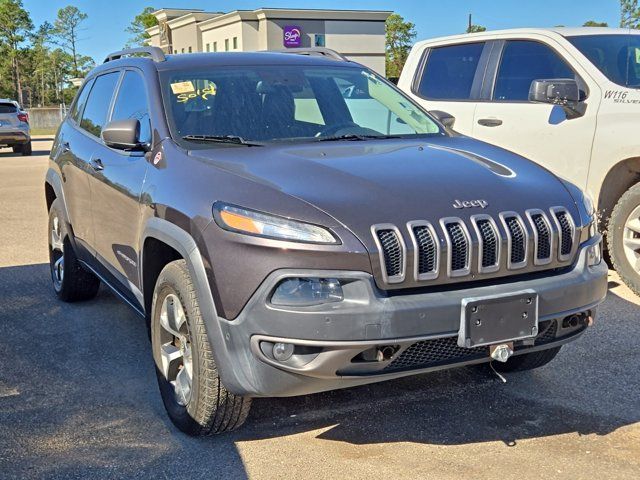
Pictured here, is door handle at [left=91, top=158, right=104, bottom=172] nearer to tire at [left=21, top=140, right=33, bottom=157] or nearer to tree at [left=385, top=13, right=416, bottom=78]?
tire at [left=21, top=140, right=33, bottom=157]

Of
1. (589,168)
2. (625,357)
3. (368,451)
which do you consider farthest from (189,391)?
(589,168)

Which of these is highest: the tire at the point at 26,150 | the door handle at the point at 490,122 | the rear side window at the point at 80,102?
the rear side window at the point at 80,102

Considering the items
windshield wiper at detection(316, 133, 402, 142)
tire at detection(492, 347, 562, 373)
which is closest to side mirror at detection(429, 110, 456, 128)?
windshield wiper at detection(316, 133, 402, 142)

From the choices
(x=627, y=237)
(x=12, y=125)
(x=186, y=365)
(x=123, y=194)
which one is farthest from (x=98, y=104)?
(x=12, y=125)

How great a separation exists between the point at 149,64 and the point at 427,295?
94.9 inches

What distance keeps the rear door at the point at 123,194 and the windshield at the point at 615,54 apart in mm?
3776

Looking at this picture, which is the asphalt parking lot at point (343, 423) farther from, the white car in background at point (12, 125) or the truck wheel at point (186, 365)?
the white car in background at point (12, 125)

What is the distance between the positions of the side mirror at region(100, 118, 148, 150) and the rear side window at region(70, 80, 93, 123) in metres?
1.80

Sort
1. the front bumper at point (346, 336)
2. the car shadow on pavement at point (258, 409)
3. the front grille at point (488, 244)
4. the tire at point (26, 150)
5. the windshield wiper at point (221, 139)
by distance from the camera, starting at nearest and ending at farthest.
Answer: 1. the front bumper at point (346, 336)
2. the front grille at point (488, 244)
3. the car shadow on pavement at point (258, 409)
4. the windshield wiper at point (221, 139)
5. the tire at point (26, 150)

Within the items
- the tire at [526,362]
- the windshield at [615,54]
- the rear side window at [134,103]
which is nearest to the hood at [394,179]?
the rear side window at [134,103]

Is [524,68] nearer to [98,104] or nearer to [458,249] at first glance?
[98,104]

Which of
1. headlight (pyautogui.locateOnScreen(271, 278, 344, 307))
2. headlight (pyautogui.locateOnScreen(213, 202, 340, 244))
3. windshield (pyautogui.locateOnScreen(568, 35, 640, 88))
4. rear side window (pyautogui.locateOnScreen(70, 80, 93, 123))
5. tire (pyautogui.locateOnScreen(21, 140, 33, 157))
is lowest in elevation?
tire (pyautogui.locateOnScreen(21, 140, 33, 157))

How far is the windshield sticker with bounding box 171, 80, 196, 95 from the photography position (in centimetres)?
436

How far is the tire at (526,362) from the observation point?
14.0ft
